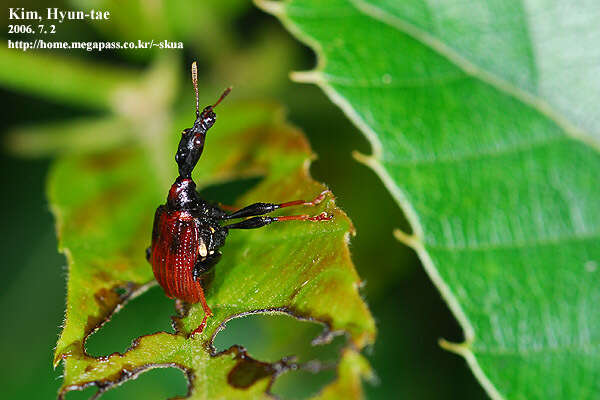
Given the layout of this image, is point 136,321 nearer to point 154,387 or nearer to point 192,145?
point 154,387

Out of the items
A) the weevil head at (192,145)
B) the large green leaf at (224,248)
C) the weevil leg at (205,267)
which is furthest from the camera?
the weevil head at (192,145)

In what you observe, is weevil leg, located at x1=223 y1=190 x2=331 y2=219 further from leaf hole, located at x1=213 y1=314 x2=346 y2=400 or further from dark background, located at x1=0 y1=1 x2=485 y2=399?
dark background, located at x1=0 y1=1 x2=485 y2=399

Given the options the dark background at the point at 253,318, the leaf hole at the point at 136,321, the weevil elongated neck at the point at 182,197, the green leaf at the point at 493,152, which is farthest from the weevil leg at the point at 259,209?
the leaf hole at the point at 136,321

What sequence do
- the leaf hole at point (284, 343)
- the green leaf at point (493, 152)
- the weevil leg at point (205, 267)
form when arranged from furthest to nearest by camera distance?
the leaf hole at point (284, 343)
the weevil leg at point (205, 267)
the green leaf at point (493, 152)

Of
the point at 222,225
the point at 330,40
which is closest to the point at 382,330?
the point at 222,225

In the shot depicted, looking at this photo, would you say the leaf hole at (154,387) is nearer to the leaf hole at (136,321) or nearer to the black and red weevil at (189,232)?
the leaf hole at (136,321)

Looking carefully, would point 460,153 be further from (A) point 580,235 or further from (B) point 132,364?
(B) point 132,364

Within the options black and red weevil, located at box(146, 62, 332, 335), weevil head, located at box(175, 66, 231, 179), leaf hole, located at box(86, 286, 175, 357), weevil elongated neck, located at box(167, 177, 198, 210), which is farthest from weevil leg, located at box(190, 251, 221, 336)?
leaf hole, located at box(86, 286, 175, 357)
